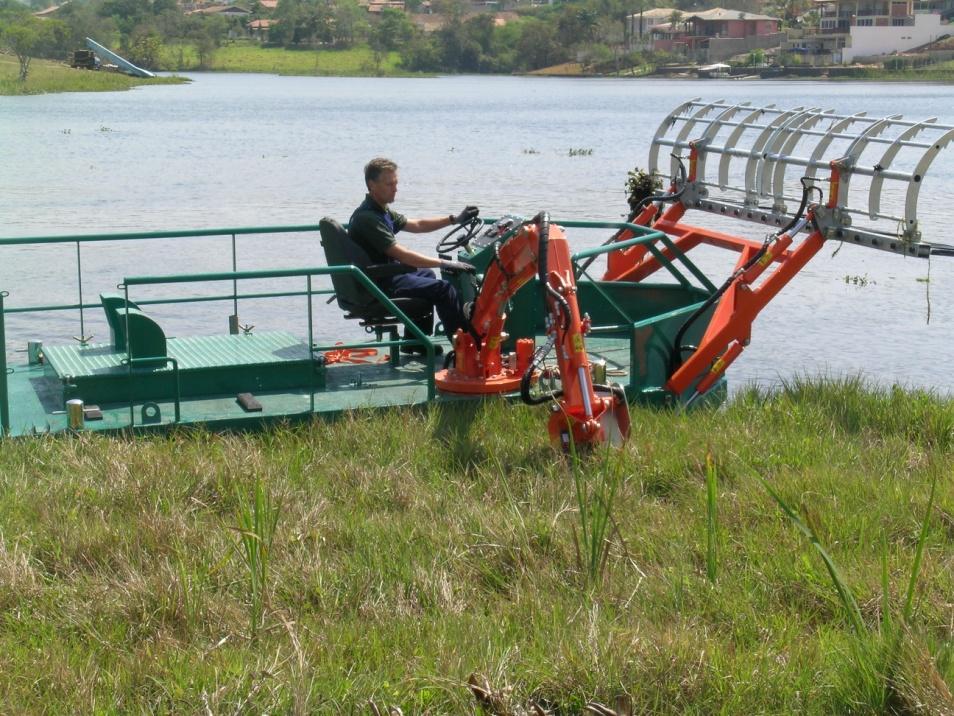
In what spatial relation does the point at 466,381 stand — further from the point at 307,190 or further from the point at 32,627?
the point at 307,190

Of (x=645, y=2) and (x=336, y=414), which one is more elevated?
(x=645, y=2)

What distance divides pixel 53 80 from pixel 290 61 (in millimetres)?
54049

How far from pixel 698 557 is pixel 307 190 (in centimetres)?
2504

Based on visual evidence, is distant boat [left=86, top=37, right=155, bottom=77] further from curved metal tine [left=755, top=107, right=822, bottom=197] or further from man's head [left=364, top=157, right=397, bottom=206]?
man's head [left=364, top=157, right=397, bottom=206]

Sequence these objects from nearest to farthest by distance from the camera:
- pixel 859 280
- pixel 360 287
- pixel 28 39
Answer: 1. pixel 360 287
2. pixel 859 280
3. pixel 28 39

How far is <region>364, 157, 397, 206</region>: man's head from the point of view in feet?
32.0

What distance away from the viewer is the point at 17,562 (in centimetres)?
601

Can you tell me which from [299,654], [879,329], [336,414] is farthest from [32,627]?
[879,329]

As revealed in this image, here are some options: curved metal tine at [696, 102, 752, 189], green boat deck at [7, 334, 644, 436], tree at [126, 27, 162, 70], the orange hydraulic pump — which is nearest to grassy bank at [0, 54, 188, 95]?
tree at [126, 27, 162, 70]

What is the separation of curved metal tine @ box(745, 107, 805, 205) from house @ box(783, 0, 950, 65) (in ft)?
365

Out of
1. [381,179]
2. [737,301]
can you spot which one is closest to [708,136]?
[737,301]

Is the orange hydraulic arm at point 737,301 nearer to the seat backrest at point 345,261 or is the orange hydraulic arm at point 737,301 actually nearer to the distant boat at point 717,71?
the seat backrest at point 345,261

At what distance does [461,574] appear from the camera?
6.16 m

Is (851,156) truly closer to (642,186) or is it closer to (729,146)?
(729,146)
